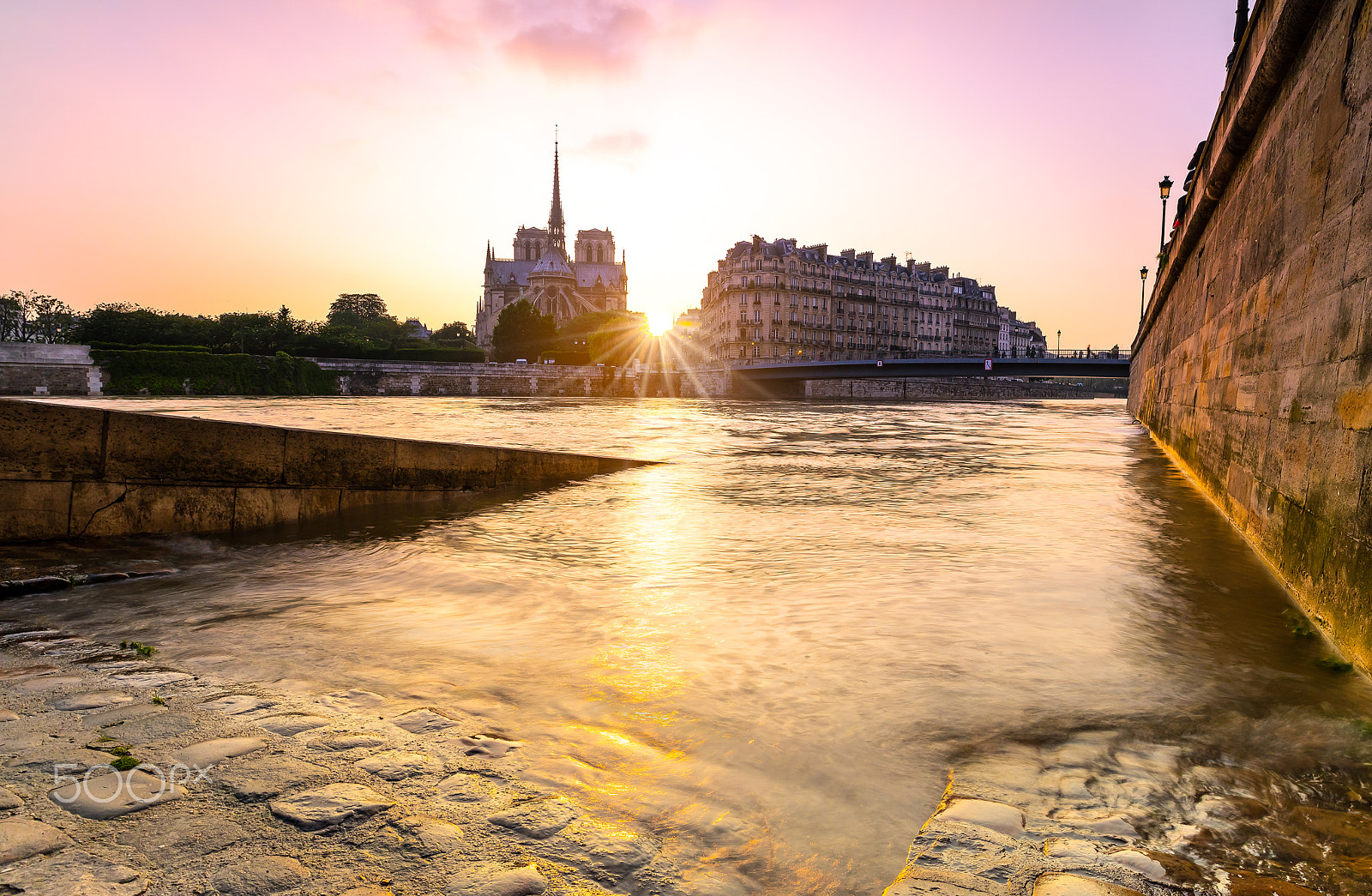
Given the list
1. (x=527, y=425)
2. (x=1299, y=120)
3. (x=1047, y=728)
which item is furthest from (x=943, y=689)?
(x=527, y=425)

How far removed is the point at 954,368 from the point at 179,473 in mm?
63548

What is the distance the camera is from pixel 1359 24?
596 centimetres

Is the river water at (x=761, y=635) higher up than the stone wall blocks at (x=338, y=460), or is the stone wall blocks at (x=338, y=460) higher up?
the stone wall blocks at (x=338, y=460)

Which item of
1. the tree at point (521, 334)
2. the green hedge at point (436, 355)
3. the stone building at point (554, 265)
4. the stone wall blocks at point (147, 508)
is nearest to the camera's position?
the stone wall blocks at point (147, 508)

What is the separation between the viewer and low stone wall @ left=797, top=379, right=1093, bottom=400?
93.6 m

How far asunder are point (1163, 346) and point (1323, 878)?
24.2 m

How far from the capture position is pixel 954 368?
64750 mm

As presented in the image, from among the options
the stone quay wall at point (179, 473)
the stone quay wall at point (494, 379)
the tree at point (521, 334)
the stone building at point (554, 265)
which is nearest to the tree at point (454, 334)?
the stone building at point (554, 265)

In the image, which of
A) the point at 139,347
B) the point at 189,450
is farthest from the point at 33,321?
the point at 189,450

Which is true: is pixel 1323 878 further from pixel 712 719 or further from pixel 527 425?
pixel 527 425

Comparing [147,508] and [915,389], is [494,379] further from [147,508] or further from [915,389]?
[147,508]

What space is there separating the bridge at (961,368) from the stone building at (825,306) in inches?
1110

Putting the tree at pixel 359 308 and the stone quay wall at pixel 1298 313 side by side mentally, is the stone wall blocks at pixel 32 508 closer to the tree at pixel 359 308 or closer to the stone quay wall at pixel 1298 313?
the stone quay wall at pixel 1298 313

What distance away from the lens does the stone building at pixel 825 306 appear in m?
114
